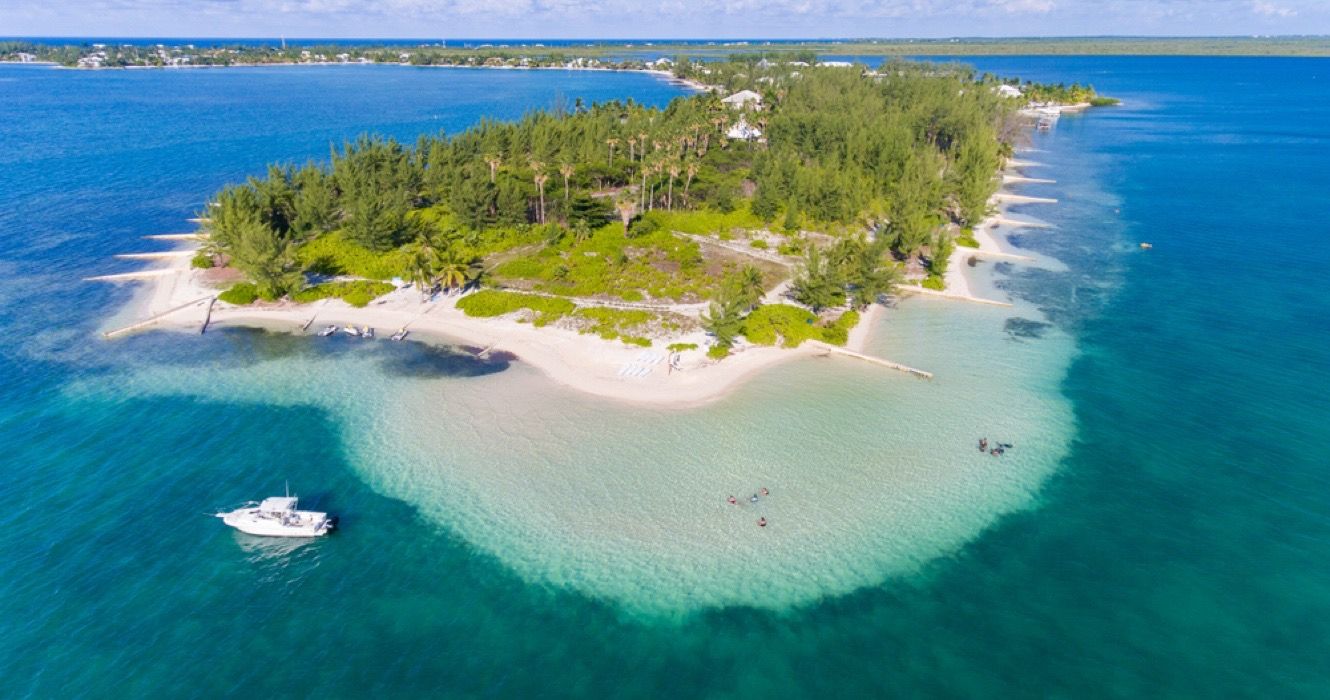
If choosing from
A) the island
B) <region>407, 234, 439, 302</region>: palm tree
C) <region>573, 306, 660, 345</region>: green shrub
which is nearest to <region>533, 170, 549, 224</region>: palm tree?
the island

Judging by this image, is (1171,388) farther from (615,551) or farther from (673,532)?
(615,551)

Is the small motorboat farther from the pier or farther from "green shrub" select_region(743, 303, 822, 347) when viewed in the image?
the pier

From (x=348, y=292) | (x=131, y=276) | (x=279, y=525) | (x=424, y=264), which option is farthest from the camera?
(x=131, y=276)

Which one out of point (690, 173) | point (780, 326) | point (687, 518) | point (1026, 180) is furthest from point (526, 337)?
point (1026, 180)

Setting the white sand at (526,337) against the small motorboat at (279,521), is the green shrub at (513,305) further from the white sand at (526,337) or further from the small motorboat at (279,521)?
the small motorboat at (279,521)

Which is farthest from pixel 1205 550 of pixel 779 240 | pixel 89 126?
pixel 89 126

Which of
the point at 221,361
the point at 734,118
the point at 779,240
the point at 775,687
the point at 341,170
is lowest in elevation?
the point at 775,687

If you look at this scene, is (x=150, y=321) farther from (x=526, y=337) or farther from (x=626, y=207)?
(x=626, y=207)
